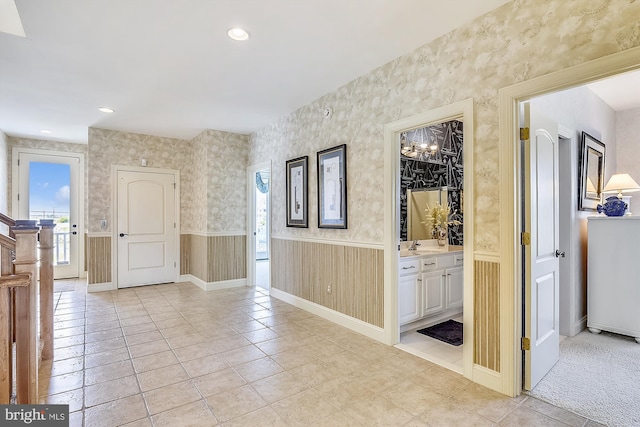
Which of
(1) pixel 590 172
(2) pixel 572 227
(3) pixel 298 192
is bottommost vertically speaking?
(2) pixel 572 227

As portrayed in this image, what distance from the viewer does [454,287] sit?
3.83 m

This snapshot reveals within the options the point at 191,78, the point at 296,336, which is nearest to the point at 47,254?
the point at 191,78

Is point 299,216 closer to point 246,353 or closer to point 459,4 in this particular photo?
point 246,353

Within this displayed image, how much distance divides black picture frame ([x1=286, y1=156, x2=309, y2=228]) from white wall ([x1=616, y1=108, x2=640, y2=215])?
4.13 meters

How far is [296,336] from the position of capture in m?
3.25

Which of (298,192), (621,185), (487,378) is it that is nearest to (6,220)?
(298,192)

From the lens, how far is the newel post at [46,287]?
2.71 meters

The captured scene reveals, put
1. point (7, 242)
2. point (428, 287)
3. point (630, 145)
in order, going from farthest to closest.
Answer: point (630, 145) < point (428, 287) < point (7, 242)

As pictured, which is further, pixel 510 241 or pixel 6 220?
pixel 6 220

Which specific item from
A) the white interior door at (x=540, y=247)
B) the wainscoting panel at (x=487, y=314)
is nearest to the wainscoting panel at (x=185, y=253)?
the wainscoting panel at (x=487, y=314)

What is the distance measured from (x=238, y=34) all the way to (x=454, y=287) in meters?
3.45

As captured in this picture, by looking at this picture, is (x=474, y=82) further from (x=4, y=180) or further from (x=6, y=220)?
(x=4, y=180)

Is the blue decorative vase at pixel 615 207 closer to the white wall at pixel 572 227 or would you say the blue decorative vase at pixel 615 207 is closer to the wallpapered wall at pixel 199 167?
the white wall at pixel 572 227

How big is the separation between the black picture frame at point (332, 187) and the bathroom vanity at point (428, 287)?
32.5 inches
